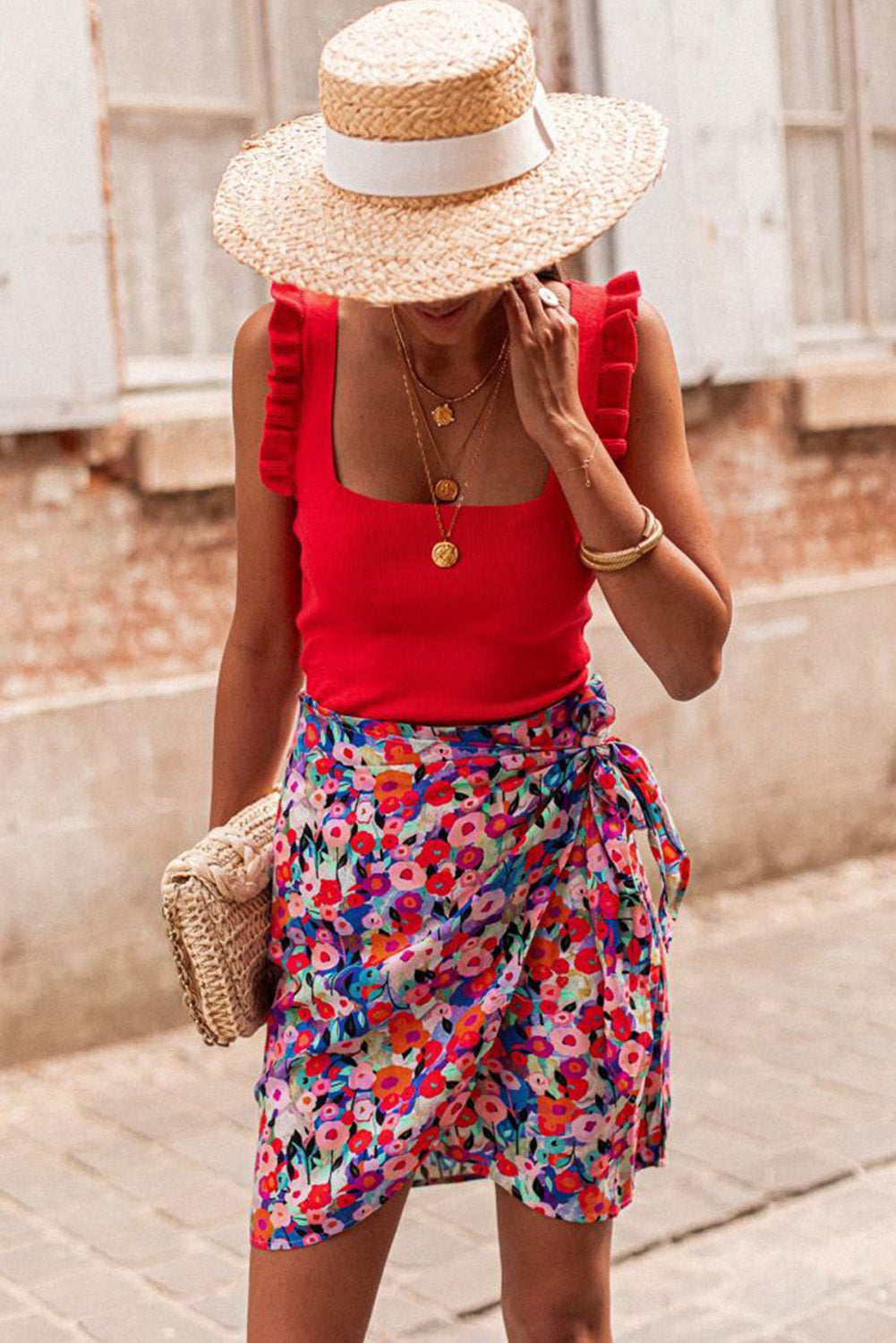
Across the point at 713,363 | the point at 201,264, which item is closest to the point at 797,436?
the point at 713,363

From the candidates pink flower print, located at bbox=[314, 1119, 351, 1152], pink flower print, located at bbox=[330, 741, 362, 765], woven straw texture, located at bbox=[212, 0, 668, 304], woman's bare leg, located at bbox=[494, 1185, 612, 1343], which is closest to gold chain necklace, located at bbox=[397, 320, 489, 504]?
woven straw texture, located at bbox=[212, 0, 668, 304]

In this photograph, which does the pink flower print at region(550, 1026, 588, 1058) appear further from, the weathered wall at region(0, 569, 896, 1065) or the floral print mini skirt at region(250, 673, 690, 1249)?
the weathered wall at region(0, 569, 896, 1065)

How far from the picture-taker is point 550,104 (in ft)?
8.57

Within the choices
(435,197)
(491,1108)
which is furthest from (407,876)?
(435,197)

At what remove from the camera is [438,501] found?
2516 mm

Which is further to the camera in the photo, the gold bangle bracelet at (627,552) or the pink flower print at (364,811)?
the pink flower print at (364,811)

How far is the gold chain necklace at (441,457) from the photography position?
251 centimetres

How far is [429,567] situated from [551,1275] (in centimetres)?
91

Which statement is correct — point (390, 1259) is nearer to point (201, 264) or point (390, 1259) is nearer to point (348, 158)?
point (348, 158)

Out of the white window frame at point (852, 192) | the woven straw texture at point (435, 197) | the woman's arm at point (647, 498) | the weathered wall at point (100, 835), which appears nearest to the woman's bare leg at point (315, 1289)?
the woman's arm at point (647, 498)

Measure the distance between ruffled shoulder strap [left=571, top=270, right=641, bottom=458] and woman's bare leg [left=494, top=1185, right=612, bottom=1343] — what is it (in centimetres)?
97

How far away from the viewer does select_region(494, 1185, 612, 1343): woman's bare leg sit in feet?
8.46

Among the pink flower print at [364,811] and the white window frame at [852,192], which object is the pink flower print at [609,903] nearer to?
the pink flower print at [364,811]

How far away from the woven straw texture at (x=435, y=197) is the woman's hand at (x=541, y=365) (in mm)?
75
